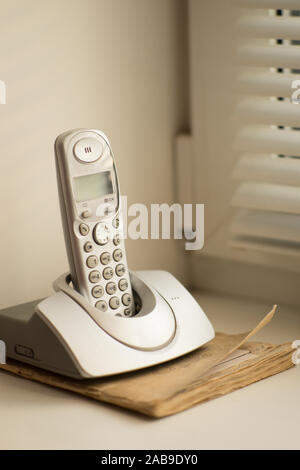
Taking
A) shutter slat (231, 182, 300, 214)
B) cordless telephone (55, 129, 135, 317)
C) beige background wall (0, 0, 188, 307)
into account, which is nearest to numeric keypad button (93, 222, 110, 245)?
cordless telephone (55, 129, 135, 317)

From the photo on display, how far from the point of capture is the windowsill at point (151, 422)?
62 centimetres

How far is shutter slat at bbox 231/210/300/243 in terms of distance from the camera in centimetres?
95

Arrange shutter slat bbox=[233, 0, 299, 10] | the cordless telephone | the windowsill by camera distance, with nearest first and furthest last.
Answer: the windowsill, the cordless telephone, shutter slat bbox=[233, 0, 299, 10]

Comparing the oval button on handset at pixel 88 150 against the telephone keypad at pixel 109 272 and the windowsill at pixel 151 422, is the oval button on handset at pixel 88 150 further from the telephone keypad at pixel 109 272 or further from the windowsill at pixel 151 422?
the windowsill at pixel 151 422

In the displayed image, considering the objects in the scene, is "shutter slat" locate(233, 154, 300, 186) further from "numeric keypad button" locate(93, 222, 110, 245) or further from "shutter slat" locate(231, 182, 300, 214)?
"numeric keypad button" locate(93, 222, 110, 245)

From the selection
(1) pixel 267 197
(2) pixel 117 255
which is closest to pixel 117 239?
(2) pixel 117 255

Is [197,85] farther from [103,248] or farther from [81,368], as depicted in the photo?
[81,368]

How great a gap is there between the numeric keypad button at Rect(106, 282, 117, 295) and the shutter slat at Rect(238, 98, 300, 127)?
1.05 feet

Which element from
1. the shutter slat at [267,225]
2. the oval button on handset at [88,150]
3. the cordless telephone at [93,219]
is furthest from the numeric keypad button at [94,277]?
the shutter slat at [267,225]

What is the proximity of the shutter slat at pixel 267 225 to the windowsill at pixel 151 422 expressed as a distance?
23 centimetres
